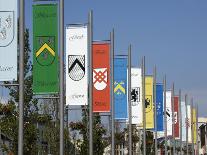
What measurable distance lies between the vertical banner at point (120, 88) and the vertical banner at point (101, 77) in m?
3.20

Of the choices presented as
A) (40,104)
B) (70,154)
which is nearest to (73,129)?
(70,154)

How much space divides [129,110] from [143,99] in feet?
13.3

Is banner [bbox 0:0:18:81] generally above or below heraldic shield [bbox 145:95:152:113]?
above

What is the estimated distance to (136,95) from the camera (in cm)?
3612

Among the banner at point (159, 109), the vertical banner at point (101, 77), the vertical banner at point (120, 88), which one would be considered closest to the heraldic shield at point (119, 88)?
the vertical banner at point (120, 88)

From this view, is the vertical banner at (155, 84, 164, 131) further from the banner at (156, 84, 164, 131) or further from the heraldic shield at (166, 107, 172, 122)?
the heraldic shield at (166, 107, 172, 122)

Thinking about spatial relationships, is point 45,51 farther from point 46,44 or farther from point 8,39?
point 8,39

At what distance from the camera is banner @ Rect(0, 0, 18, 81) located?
19.2 metres

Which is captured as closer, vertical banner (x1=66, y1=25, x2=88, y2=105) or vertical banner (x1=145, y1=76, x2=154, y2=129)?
vertical banner (x1=66, y1=25, x2=88, y2=105)

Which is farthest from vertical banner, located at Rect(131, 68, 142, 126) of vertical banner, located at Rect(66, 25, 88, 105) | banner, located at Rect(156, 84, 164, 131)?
vertical banner, located at Rect(66, 25, 88, 105)

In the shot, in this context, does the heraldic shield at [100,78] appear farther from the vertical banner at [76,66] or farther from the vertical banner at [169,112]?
the vertical banner at [169,112]

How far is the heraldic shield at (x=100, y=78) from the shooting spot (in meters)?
28.7

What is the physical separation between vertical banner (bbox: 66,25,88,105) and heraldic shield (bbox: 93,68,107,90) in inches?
136

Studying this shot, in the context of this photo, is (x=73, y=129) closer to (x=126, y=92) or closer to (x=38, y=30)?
(x=126, y=92)
